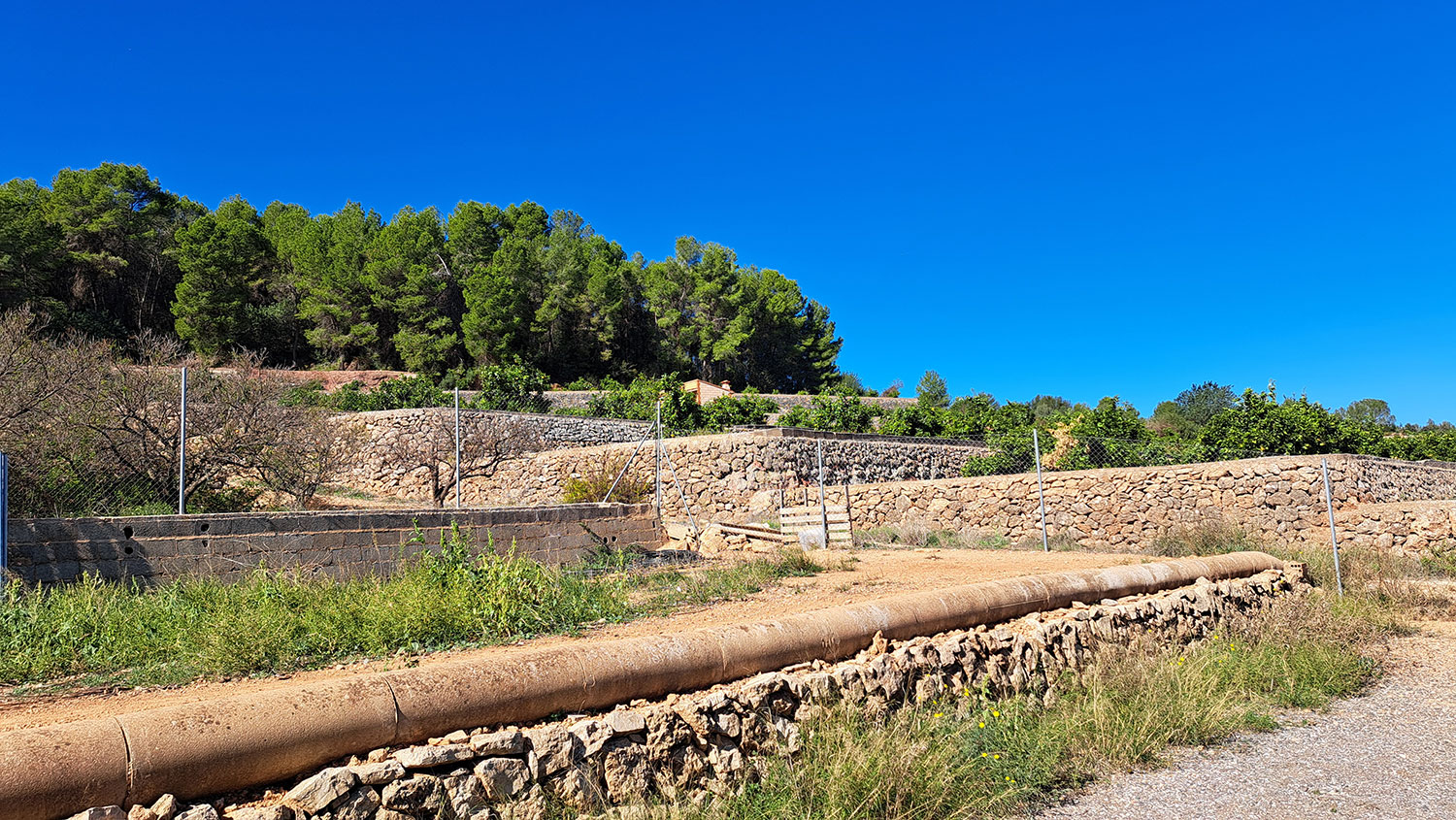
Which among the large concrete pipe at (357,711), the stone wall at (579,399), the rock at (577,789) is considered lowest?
the rock at (577,789)

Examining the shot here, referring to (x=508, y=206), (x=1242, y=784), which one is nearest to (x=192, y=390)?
(x=1242, y=784)

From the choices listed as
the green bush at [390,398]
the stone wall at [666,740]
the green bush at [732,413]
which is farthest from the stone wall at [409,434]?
the stone wall at [666,740]

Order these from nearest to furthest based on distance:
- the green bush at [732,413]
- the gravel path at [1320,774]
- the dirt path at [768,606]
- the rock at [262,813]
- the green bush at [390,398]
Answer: the rock at [262,813], the dirt path at [768,606], the gravel path at [1320,774], the green bush at [390,398], the green bush at [732,413]

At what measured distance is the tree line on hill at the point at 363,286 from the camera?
36188mm

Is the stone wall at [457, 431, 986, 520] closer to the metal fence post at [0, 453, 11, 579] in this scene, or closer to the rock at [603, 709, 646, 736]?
the metal fence post at [0, 453, 11, 579]

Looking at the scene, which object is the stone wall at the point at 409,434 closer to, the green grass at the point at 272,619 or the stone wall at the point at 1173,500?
the stone wall at the point at 1173,500

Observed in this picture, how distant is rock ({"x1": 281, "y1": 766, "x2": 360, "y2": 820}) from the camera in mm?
3064

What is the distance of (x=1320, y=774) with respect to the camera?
505 centimetres

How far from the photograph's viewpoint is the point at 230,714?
304cm

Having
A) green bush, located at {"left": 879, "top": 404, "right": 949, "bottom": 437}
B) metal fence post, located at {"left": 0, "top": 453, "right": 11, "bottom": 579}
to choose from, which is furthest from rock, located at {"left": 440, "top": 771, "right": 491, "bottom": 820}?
green bush, located at {"left": 879, "top": 404, "right": 949, "bottom": 437}

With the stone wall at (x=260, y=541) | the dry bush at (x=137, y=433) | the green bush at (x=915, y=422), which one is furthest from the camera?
the green bush at (x=915, y=422)

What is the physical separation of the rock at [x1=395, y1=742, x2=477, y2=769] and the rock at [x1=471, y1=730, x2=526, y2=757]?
0.04m

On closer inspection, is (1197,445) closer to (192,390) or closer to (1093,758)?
(1093,758)

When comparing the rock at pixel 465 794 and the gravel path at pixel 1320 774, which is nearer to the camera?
the rock at pixel 465 794
